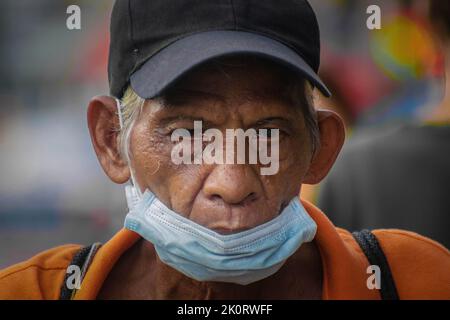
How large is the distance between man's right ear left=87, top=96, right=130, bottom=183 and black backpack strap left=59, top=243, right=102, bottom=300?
0.83 ft

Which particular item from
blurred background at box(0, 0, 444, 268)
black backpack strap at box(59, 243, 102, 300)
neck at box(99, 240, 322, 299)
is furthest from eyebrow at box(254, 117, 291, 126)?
blurred background at box(0, 0, 444, 268)

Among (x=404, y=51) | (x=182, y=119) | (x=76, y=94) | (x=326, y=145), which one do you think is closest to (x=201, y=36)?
(x=182, y=119)

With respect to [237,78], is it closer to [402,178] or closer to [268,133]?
[268,133]

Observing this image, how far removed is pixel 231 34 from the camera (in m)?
1.84

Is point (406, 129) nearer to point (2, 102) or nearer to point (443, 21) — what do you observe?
point (443, 21)

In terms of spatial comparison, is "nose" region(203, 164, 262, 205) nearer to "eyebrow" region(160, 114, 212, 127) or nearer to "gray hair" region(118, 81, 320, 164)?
"eyebrow" region(160, 114, 212, 127)

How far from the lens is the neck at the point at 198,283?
215 cm

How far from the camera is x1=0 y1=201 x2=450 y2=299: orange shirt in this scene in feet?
6.77

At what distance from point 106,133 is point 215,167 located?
0.51m

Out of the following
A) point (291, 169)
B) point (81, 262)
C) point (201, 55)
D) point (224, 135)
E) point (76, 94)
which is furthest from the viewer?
point (76, 94)

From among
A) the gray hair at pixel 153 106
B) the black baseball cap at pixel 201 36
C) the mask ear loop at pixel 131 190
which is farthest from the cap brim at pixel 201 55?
the mask ear loop at pixel 131 190

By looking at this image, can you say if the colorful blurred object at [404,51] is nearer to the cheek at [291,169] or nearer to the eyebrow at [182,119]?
the cheek at [291,169]

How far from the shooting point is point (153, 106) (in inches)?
76.8
